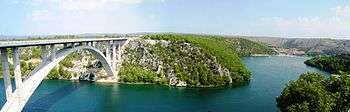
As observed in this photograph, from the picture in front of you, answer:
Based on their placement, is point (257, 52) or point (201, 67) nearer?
point (201, 67)

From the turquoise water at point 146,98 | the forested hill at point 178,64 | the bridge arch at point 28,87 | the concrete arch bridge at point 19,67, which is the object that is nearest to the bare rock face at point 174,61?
the forested hill at point 178,64

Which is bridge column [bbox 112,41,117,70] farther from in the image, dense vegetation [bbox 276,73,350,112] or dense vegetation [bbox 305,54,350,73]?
dense vegetation [bbox 305,54,350,73]

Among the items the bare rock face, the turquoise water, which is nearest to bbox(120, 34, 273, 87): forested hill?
the bare rock face

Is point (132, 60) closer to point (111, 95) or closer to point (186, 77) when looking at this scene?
point (186, 77)

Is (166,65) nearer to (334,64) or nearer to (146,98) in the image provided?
(146,98)

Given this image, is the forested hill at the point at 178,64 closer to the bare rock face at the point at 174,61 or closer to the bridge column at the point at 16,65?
the bare rock face at the point at 174,61

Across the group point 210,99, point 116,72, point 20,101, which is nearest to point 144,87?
point 116,72
